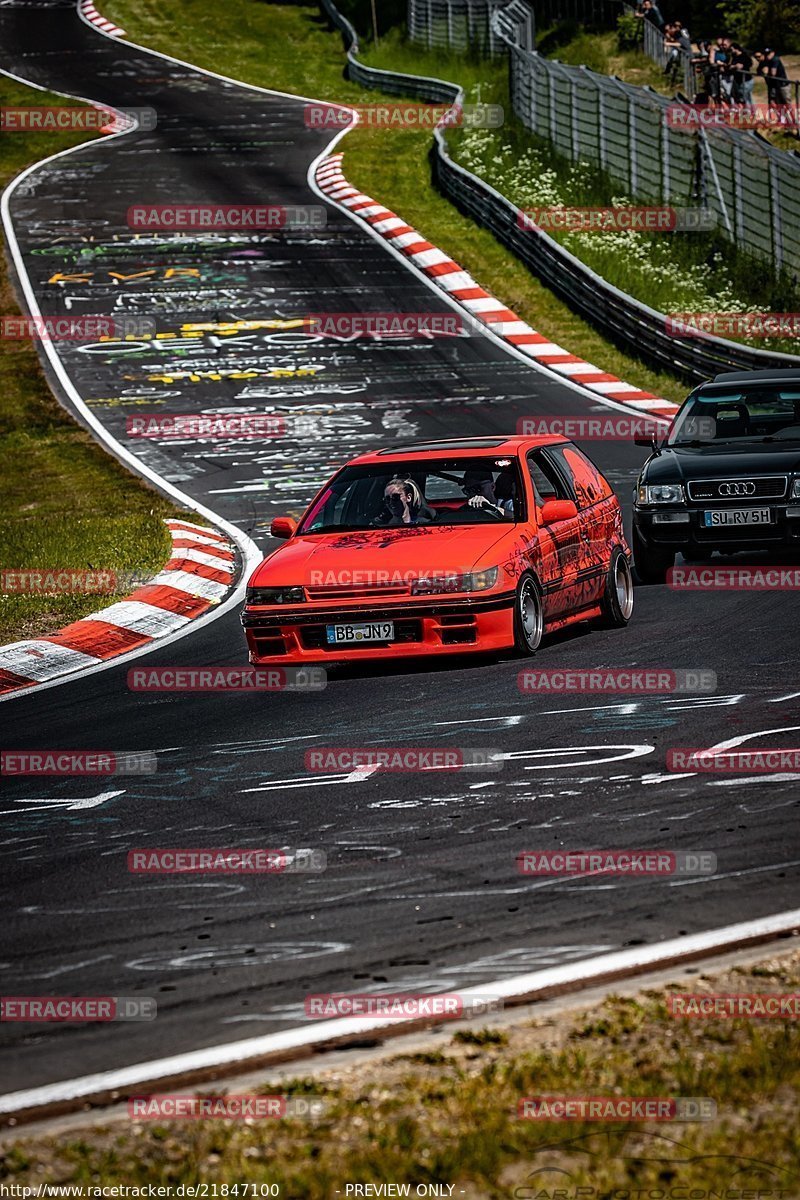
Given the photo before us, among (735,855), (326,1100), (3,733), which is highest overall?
(326,1100)

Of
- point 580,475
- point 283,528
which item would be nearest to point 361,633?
point 283,528

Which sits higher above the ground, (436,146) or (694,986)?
(694,986)

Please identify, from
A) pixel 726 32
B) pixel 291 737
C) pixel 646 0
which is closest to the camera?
pixel 291 737

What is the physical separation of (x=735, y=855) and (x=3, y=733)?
200 inches

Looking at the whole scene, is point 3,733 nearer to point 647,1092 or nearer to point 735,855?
point 735,855

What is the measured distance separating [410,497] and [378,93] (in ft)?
116

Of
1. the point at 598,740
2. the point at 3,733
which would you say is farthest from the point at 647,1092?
the point at 3,733

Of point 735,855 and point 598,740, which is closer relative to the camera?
point 735,855

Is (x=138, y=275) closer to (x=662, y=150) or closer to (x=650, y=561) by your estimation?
(x=662, y=150)

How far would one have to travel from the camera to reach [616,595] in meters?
12.2

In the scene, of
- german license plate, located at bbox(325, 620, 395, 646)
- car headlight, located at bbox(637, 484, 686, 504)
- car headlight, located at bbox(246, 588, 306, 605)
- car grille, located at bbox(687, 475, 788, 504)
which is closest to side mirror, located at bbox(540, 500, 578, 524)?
german license plate, located at bbox(325, 620, 395, 646)

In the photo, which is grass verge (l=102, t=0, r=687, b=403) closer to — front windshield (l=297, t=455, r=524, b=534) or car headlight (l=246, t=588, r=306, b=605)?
front windshield (l=297, t=455, r=524, b=534)

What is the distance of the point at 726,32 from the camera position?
145ft

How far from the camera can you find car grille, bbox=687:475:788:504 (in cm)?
1330
